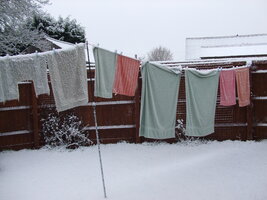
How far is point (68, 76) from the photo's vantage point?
5.29 metres

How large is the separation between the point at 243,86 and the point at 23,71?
196 inches

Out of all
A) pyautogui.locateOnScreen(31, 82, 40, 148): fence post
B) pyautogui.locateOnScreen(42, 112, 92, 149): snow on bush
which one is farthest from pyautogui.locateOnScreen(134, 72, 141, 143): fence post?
pyautogui.locateOnScreen(31, 82, 40, 148): fence post

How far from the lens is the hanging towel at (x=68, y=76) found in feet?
17.0

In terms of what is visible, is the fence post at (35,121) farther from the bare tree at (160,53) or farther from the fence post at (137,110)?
the bare tree at (160,53)

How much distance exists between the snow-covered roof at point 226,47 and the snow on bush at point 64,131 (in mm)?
10656

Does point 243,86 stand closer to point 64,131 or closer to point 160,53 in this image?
point 64,131

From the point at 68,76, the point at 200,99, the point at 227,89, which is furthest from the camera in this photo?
the point at 227,89

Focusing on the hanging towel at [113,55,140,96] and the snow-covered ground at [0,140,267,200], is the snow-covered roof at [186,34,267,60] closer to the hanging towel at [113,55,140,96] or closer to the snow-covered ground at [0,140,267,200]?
the snow-covered ground at [0,140,267,200]

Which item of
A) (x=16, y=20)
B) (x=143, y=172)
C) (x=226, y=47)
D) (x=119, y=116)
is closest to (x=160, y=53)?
(x=226, y=47)

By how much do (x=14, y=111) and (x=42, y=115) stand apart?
2.23ft

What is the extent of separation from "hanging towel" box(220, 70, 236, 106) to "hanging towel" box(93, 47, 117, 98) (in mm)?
2781

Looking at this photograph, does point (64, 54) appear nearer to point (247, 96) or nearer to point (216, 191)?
point (216, 191)

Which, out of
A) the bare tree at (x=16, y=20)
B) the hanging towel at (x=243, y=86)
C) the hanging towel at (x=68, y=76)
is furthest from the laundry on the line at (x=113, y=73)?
the bare tree at (x=16, y=20)

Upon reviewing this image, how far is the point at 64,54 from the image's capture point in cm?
517
